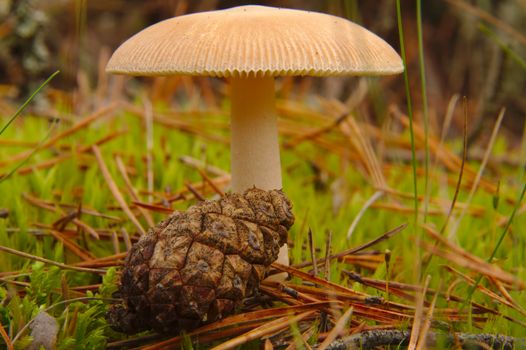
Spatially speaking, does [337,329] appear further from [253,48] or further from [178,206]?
[178,206]

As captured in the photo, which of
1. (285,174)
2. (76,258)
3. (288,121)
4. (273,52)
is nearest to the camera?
(273,52)

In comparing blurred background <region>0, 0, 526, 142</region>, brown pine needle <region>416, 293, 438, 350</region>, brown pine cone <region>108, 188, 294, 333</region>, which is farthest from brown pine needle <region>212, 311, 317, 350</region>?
blurred background <region>0, 0, 526, 142</region>

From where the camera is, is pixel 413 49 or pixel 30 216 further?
pixel 413 49

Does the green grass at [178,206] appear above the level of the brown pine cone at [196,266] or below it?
below

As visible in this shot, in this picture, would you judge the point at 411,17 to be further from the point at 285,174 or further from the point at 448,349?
the point at 448,349

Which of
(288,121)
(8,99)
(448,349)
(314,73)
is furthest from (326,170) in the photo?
(8,99)

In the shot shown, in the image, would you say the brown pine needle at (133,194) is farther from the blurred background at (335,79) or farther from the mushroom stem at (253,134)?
the blurred background at (335,79)

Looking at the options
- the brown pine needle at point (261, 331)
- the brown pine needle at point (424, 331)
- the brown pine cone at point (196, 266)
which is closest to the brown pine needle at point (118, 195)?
the brown pine cone at point (196, 266)
